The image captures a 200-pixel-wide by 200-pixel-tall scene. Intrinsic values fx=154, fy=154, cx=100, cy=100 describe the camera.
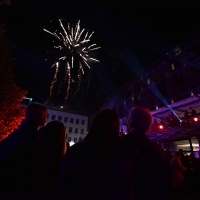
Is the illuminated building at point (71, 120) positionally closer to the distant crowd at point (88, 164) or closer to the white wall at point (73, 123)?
the white wall at point (73, 123)

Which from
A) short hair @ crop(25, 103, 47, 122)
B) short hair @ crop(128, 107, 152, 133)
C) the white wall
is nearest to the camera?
short hair @ crop(128, 107, 152, 133)

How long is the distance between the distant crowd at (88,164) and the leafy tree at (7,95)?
39.1 feet

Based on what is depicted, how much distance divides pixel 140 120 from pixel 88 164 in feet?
3.68

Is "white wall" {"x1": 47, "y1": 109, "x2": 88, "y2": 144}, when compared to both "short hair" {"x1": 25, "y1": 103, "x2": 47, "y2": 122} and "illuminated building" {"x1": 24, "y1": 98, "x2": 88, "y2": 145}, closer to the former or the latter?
"illuminated building" {"x1": 24, "y1": 98, "x2": 88, "y2": 145}

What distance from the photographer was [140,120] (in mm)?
Result: 2383

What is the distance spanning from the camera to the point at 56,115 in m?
50.5

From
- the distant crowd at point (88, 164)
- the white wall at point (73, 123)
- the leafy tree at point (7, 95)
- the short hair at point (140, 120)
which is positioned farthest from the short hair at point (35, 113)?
the white wall at point (73, 123)

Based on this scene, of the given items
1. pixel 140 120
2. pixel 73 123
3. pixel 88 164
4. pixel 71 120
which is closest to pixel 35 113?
pixel 88 164

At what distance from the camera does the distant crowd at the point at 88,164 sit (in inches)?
64.0

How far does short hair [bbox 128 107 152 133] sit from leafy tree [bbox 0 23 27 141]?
12.7m

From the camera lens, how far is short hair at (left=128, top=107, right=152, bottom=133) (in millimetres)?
2350

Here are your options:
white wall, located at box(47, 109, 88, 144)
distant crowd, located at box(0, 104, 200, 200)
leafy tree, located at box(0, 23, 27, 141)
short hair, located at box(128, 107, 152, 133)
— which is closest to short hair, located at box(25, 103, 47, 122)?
distant crowd, located at box(0, 104, 200, 200)

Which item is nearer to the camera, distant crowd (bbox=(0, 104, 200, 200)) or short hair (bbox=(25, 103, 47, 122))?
distant crowd (bbox=(0, 104, 200, 200))

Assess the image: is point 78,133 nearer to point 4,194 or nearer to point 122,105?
point 122,105
